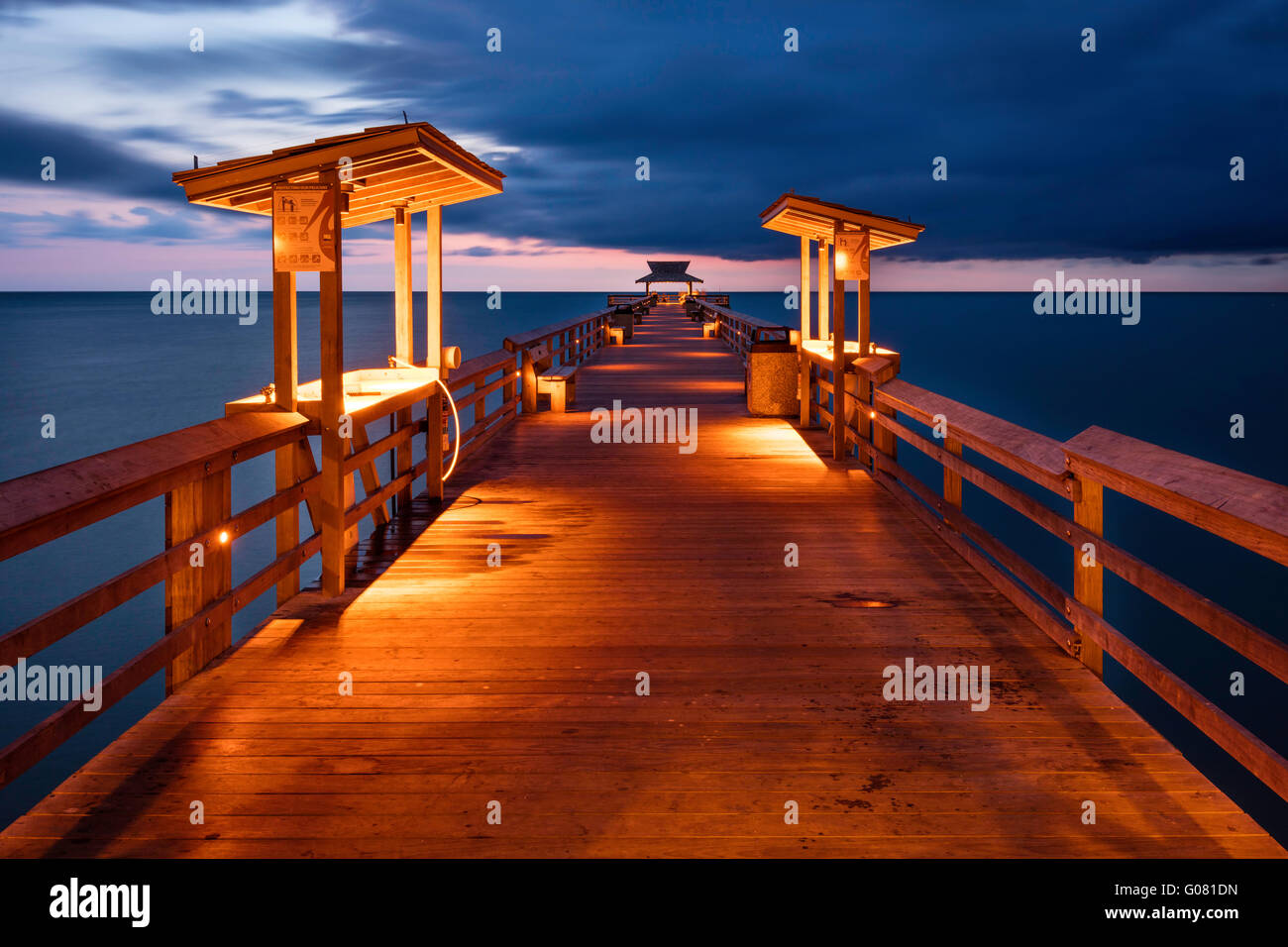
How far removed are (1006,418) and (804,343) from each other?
2060 cm

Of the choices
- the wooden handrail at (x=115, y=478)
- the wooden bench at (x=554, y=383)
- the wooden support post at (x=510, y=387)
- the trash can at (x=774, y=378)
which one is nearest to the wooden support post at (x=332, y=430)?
the wooden handrail at (x=115, y=478)

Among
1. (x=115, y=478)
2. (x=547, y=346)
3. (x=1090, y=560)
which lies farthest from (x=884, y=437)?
(x=547, y=346)

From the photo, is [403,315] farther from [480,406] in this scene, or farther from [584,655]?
[584,655]

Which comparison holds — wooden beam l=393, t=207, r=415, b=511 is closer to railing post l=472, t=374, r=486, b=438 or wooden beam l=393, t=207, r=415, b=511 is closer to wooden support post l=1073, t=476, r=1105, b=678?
railing post l=472, t=374, r=486, b=438

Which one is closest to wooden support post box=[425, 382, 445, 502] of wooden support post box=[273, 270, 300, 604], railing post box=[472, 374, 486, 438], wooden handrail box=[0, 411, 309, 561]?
railing post box=[472, 374, 486, 438]

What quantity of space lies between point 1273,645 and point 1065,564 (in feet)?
58.1

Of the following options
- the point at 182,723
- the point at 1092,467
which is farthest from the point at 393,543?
the point at 1092,467

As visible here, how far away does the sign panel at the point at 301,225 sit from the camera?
5031 millimetres

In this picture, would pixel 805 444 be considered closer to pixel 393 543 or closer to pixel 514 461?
pixel 514 461

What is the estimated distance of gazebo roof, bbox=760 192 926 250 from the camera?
346 inches

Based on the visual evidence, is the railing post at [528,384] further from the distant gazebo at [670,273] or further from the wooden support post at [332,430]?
the distant gazebo at [670,273]

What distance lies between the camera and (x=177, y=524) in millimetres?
3939

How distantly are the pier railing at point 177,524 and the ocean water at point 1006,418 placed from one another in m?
9.06

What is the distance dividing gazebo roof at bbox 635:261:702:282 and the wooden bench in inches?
1635
